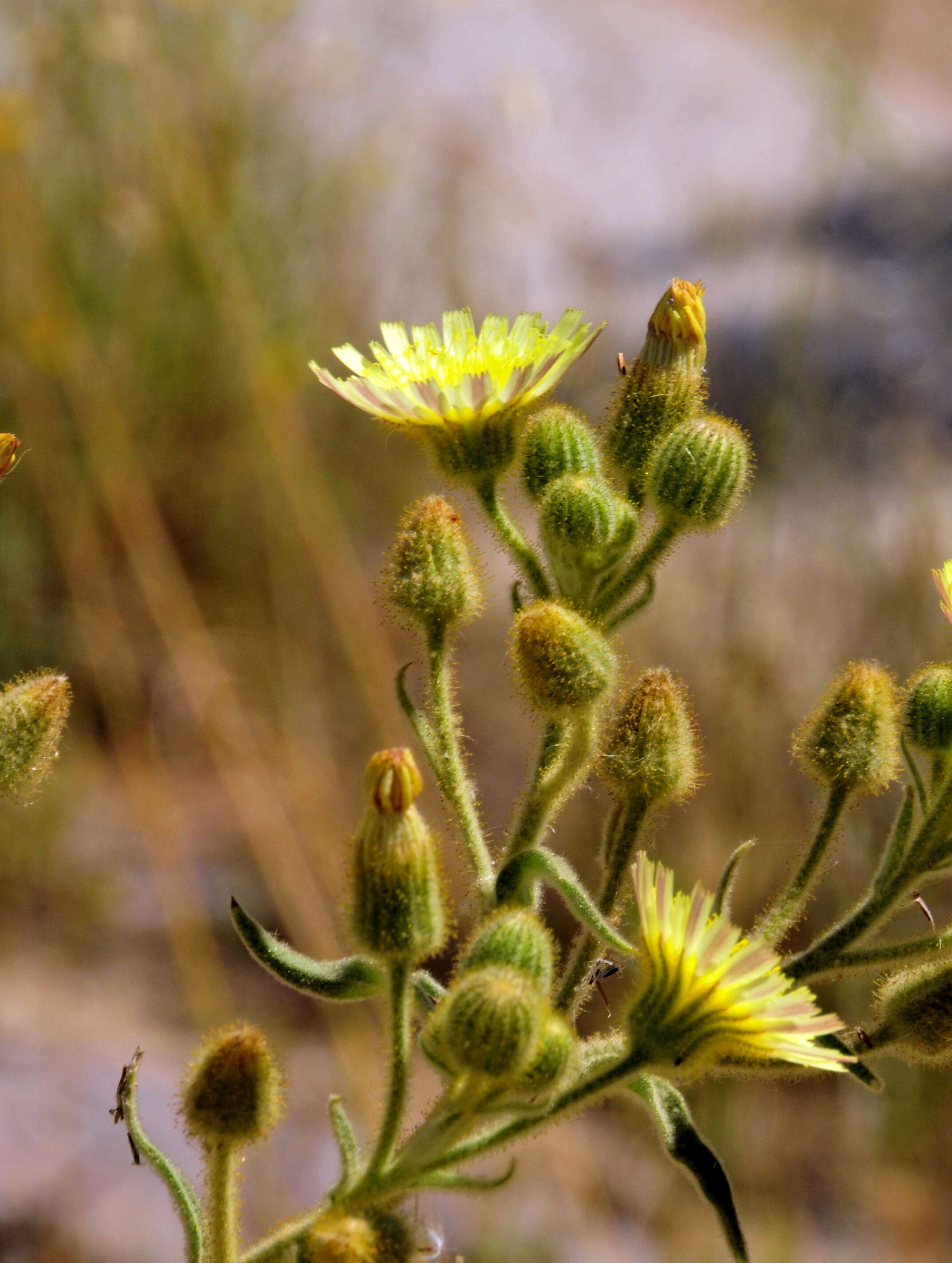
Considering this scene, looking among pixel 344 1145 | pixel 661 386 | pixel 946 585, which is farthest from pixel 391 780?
pixel 946 585

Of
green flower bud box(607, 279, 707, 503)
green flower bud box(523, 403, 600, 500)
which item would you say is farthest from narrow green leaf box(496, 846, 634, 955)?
green flower bud box(607, 279, 707, 503)

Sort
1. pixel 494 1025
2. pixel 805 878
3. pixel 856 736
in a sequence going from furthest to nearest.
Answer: pixel 856 736 < pixel 805 878 < pixel 494 1025

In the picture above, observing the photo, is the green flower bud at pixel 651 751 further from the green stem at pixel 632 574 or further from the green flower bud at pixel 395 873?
the green flower bud at pixel 395 873

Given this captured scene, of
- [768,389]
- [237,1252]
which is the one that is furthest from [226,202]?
[237,1252]

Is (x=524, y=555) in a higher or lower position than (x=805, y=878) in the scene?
higher

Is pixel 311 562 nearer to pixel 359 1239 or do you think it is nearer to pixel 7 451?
pixel 7 451
